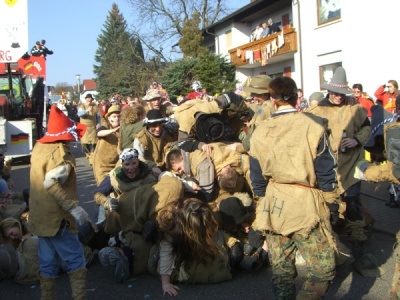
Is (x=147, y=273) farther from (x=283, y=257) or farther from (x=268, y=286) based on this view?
(x=283, y=257)

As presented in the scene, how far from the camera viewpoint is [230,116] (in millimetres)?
5758

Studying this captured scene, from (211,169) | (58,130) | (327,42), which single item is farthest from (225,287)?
Result: (327,42)

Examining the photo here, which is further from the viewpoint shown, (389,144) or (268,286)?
(268,286)

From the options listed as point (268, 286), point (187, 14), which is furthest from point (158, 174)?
point (187, 14)

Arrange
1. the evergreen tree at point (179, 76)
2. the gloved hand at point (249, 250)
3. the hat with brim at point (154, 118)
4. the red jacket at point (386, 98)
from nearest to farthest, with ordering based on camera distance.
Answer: the gloved hand at point (249, 250), the hat with brim at point (154, 118), the red jacket at point (386, 98), the evergreen tree at point (179, 76)

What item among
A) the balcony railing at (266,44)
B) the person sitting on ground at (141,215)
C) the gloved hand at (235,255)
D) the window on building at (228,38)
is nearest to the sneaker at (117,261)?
the person sitting on ground at (141,215)

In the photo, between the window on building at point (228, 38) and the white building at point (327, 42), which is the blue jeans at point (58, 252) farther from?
the window on building at point (228, 38)

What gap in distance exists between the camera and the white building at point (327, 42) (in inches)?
686

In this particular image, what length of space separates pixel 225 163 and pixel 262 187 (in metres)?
1.89

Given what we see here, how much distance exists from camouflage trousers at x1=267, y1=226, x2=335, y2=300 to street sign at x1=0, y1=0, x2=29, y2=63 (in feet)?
32.3

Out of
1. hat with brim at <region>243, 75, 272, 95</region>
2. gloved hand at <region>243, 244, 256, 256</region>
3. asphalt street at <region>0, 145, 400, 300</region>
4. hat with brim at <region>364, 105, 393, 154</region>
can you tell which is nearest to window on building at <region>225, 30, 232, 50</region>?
hat with brim at <region>243, 75, 272, 95</region>

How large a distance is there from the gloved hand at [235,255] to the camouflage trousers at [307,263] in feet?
4.68

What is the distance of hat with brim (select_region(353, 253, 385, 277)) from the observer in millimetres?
4738

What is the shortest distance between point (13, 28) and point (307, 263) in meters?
10.4
